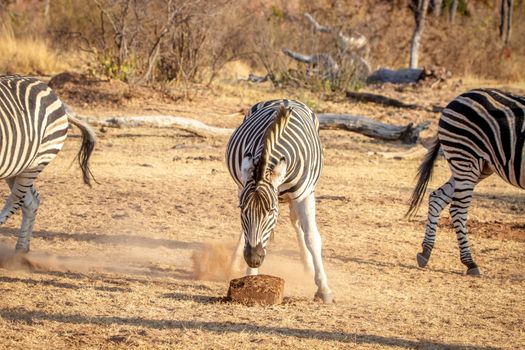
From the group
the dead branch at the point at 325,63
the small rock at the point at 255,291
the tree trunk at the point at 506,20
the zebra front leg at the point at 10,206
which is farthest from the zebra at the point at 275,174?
the tree trunk at the point at 506,20

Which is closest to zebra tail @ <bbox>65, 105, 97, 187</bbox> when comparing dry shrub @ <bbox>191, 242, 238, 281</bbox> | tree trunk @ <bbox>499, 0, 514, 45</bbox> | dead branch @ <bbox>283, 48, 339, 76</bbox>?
dry shrub @ <bbox>191, 242, 238, 281</bbox>

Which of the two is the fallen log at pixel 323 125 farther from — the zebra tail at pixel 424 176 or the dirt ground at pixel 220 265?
the zebra tail at pixel 424 176

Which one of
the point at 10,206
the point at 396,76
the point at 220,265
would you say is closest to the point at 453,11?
the point at 396,76

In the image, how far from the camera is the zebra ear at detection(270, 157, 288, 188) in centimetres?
525

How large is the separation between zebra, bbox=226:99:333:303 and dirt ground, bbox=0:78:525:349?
0.41 meters

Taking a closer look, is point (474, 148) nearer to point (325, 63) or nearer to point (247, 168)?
point (247, 168)

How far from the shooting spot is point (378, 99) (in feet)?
57.1

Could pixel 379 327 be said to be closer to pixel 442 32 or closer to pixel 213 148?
pixel 213 148

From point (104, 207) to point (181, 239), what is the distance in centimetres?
143

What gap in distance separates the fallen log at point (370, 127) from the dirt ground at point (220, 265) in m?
0.78

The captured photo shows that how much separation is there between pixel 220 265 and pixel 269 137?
1.78 metres

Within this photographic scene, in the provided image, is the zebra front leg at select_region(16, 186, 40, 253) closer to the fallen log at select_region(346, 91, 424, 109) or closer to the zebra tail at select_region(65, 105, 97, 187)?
the zebra tail at select_region(65, 105, 97, 187)

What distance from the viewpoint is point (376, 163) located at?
1209 centimetres

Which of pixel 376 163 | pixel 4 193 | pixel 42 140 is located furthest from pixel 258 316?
pixel 376 163
